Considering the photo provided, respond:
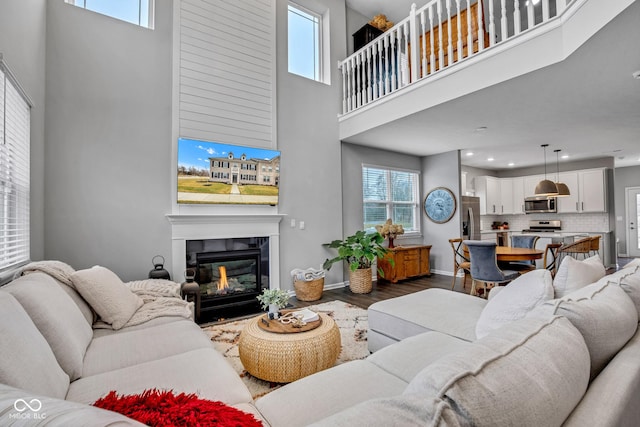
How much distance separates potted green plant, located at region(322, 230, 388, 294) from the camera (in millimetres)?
4770

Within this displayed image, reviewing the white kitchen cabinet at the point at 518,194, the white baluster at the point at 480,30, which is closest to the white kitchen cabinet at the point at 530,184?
the white kitchen cabinet at the point at 518,194

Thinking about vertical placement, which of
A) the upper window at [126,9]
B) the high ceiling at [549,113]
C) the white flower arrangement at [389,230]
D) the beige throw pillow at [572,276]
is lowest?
the beige throw pillow at [572,276]

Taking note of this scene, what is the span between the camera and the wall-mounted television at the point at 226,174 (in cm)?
375

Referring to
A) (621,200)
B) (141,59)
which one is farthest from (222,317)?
(621,200)

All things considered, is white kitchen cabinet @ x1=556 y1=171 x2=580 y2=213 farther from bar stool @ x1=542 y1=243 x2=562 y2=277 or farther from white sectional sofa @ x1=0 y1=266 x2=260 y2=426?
white sectional sofa @ x1=0 y1=266 x2=260 y2=426

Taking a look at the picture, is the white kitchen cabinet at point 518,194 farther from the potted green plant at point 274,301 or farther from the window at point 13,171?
the window at point 13,171

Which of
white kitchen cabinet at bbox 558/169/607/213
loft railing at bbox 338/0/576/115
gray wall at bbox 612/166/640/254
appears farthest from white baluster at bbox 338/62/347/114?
gray wall at bbox 612/166/640/254

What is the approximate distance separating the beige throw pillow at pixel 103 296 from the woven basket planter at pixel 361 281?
10.5 feet

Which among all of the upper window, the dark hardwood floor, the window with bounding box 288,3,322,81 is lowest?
the dark hardwood floor

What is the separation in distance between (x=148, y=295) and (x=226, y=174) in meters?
1.84

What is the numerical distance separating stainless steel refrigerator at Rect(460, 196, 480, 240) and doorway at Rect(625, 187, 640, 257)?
5617mm

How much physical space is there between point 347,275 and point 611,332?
14.5ft

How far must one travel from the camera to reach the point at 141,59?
141 inches

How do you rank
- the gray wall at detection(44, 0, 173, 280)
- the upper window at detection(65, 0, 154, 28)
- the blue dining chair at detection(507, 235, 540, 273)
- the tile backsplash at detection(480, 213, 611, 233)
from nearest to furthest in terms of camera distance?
the gray wall at detection(44, 0, 173, 280) → the upper window at detection(65, 0, 154, 28) → the blue dining chair at detection(507, 235, 540, 273) → the tile backsplash at detection(480, 213, 611, 233)
